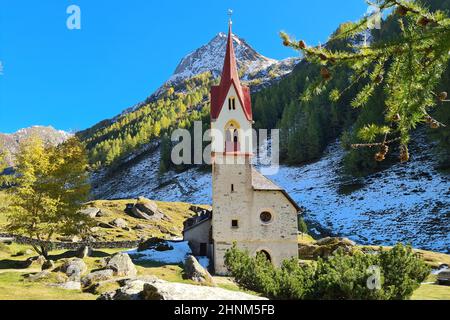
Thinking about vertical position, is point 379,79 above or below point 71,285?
above

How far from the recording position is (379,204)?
171 feet

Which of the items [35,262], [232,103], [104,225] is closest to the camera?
[35,262]

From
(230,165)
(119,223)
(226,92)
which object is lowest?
(119,223)

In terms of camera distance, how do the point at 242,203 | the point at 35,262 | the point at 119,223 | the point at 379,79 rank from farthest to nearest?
the point at 119,223 → the point at 242,203 → the point at 35,262 → the point at 379,79

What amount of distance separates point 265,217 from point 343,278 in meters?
17.4

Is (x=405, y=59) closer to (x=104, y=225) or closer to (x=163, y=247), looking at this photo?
(x=163, y=247)

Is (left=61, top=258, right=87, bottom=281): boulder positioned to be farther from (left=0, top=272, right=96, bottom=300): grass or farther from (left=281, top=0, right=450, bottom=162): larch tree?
(left=281, top=0, right=450, bottom=162): larch tree

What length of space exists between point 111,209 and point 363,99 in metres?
67.3

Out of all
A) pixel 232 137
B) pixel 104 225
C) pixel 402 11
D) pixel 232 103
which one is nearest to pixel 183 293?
pixel 402 11

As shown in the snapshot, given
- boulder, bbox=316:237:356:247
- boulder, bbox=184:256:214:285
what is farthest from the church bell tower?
boulder, bbox=316:237:356:247

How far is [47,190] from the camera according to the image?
27.9 m

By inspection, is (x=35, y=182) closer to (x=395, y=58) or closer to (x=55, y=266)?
(x=55, y=266)

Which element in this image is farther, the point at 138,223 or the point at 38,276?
the point at 138,223
